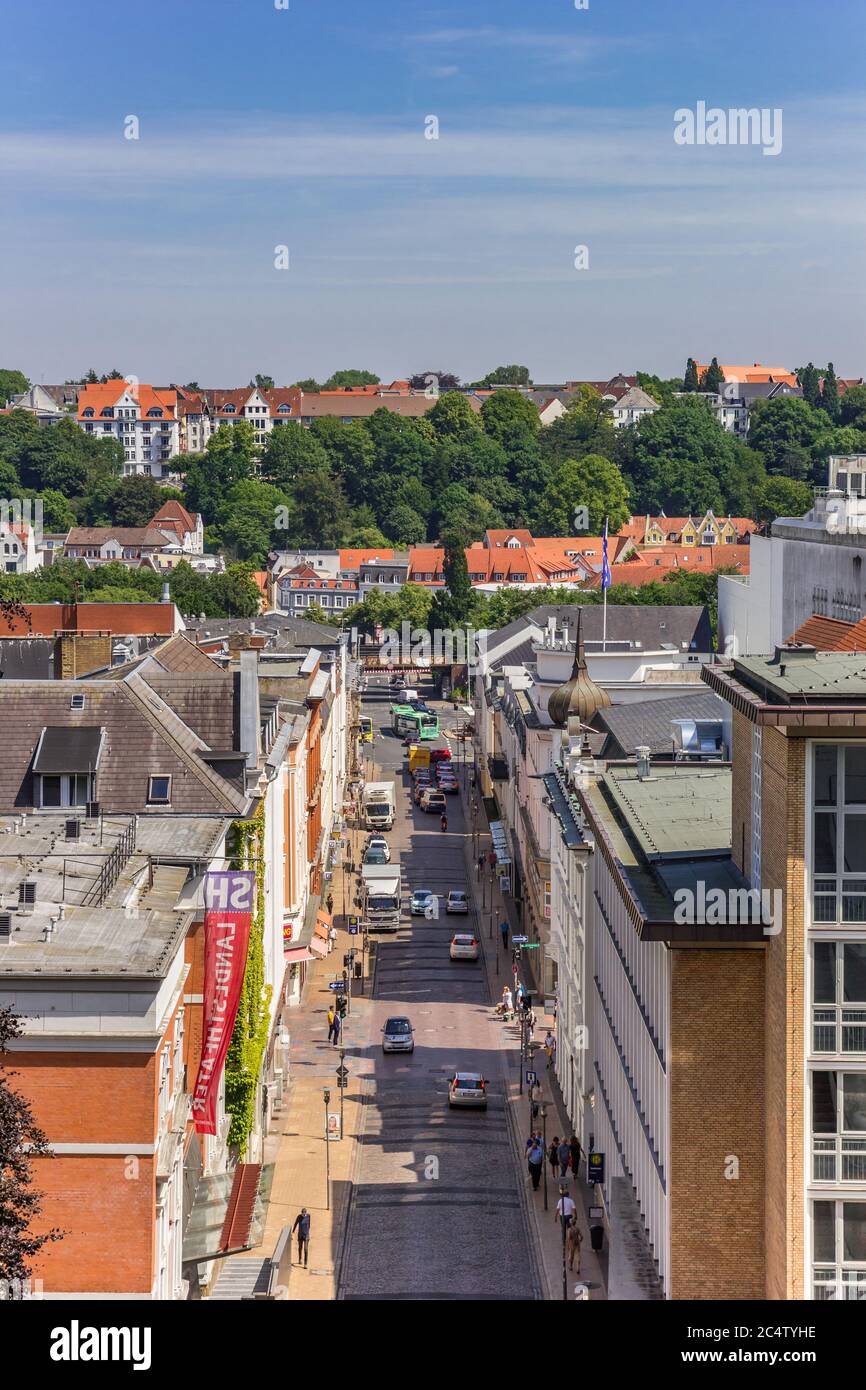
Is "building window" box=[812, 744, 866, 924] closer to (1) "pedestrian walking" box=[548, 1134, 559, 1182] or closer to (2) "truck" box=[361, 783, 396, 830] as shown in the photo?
(1) "pedestrian walking" box=[548, 1134, 559, 1182]

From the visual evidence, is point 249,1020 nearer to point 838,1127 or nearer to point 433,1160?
point 433,1160

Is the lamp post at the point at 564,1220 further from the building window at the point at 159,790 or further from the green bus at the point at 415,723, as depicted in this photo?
the green bus at the point at 415,723

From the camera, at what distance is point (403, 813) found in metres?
101

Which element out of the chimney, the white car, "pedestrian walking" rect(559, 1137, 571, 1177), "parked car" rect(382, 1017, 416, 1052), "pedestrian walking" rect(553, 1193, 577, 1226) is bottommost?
the white car

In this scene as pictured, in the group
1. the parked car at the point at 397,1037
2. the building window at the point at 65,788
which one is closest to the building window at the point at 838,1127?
the building window at the point at 65,788

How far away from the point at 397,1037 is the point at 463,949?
1277 cm

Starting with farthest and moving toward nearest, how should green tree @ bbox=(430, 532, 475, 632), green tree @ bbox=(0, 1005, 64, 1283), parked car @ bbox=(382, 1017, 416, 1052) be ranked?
green tree @ bbox=(430, 532, 475, 632) < parked car @ bbox=(382, 1017, 416, 1052) < green tree @ bbox=(0, 1005, 64, 1283)

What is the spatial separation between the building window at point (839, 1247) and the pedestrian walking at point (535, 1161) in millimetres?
18811

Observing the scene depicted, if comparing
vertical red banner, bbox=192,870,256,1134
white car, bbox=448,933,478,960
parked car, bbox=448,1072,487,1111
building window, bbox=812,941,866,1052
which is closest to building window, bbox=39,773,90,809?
vertical red banner, bbox=192,870,256,1134

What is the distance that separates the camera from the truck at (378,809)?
94625 millimetres

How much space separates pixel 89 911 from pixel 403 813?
70.7 metres

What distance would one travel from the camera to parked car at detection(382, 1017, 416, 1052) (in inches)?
2117

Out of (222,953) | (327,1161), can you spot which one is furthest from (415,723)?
(222,953)

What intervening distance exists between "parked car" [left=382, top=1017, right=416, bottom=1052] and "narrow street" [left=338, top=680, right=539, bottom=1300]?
230 millimetres
